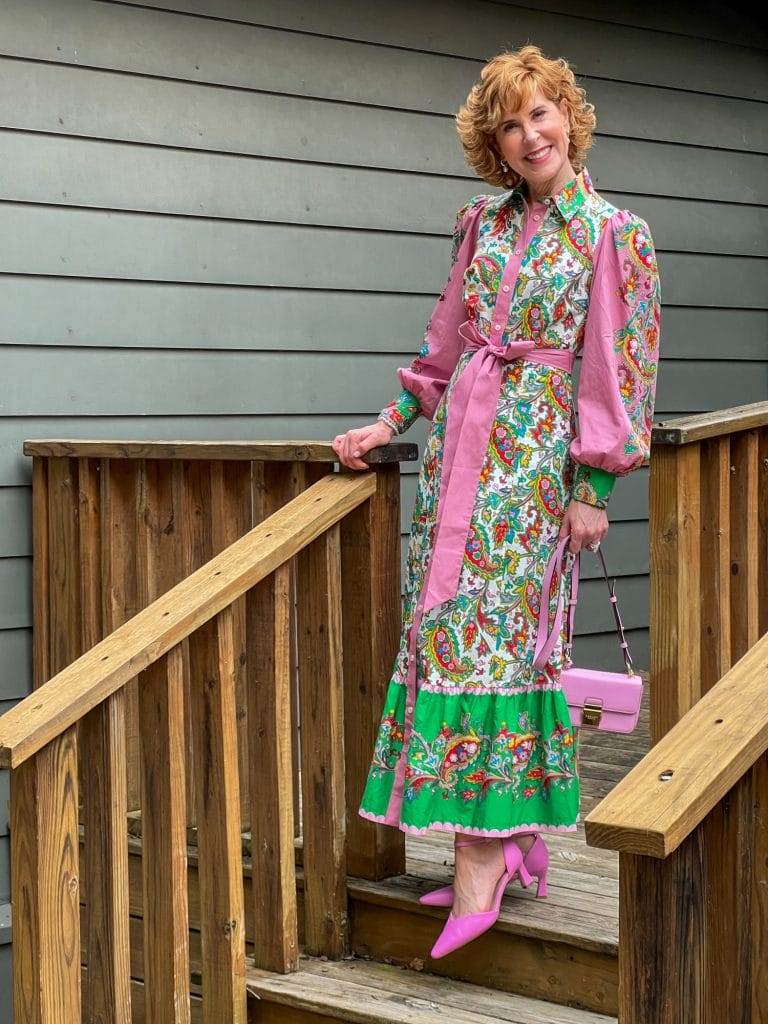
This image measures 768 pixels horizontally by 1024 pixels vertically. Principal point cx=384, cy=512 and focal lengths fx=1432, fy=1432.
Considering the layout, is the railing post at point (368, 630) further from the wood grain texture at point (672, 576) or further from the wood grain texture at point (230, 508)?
the wood grain texture at point (672, 576)

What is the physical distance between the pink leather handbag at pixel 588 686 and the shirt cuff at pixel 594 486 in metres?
0.09

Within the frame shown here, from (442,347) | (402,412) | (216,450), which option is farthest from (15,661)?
(442,347)

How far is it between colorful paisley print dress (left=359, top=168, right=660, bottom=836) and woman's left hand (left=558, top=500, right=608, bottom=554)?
0.02 m

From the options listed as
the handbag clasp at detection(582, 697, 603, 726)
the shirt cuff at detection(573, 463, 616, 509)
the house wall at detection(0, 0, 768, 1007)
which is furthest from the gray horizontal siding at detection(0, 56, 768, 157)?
the handbag clasp at detection(582, 697, 603, 726)

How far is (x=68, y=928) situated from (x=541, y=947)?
885mm

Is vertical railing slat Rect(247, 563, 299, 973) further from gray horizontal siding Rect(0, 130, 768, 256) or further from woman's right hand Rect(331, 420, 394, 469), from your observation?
gray horizontal siding Rect(0, 130, 768, 256)

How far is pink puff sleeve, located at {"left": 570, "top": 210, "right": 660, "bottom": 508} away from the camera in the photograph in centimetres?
257

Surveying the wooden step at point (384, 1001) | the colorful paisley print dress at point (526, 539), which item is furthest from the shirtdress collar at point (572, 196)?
the wooden step at point (384, 1001)

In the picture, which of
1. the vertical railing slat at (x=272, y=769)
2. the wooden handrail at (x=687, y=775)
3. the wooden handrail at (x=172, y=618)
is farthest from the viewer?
the vertical railing slat at (x=272, y=769)

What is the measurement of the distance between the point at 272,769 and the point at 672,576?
0.87 meters

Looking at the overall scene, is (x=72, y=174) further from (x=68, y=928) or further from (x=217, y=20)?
(x=68, y=928)

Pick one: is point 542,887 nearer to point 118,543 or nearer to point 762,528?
point 762,528

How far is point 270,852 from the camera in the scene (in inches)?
110

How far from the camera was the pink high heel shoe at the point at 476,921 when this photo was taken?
2.64 metres
